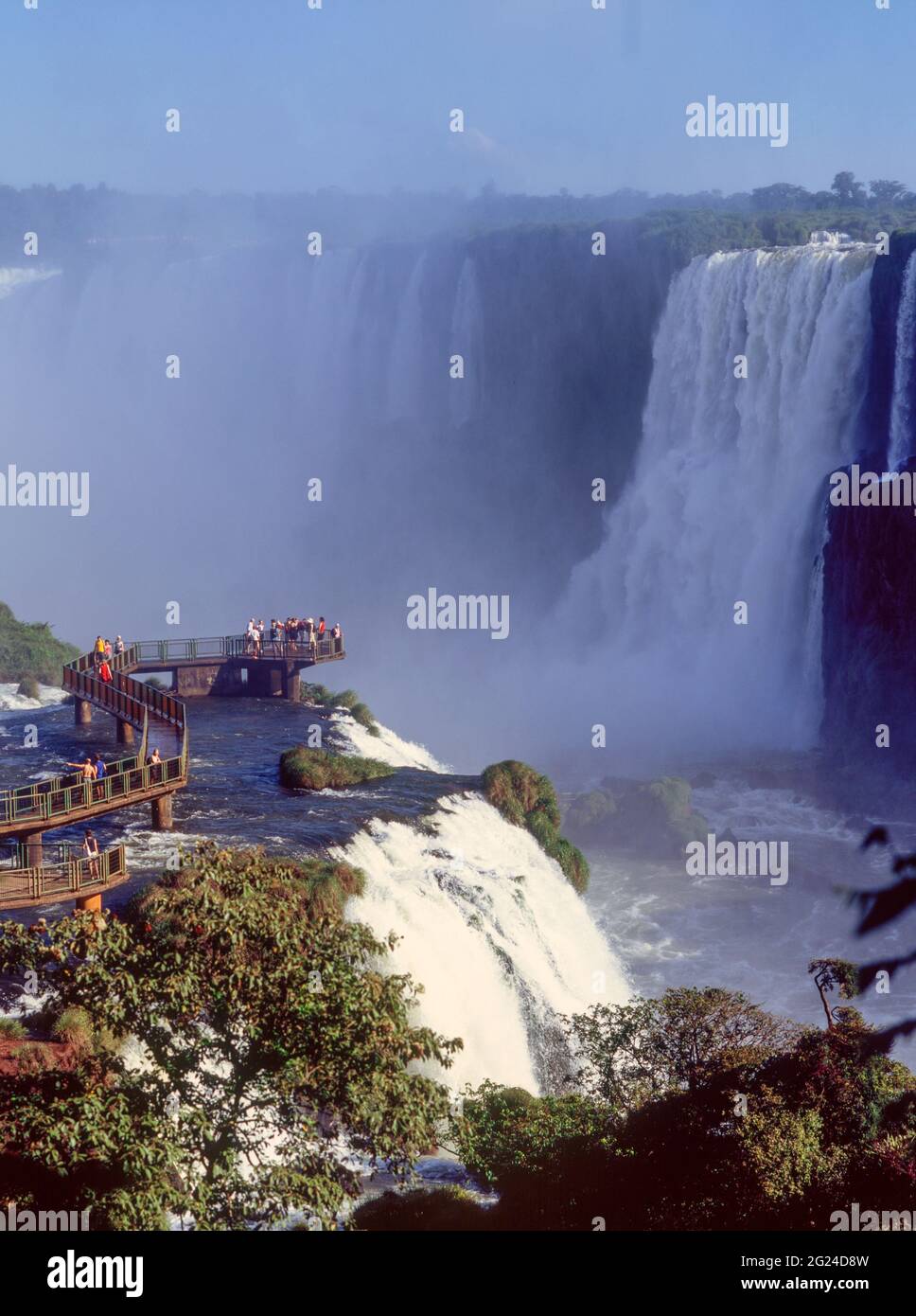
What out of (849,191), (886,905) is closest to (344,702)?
(886,905)

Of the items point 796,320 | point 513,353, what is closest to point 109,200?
point 513,353

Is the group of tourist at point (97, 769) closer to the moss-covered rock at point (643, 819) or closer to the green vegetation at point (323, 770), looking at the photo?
the green vegetation at point (323, 770)

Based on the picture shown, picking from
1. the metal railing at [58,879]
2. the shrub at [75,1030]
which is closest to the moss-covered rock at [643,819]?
the metal railing at [58,879]

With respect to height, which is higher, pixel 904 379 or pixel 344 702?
pixel 904 379

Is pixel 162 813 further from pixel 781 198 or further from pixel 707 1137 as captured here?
pixel 781 198

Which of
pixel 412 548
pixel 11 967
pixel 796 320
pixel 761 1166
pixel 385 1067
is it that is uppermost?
pixel 796 320

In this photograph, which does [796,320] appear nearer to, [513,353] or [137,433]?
[513,353]

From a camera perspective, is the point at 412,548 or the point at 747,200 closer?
the point at 412,548

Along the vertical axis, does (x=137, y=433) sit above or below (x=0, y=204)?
below
